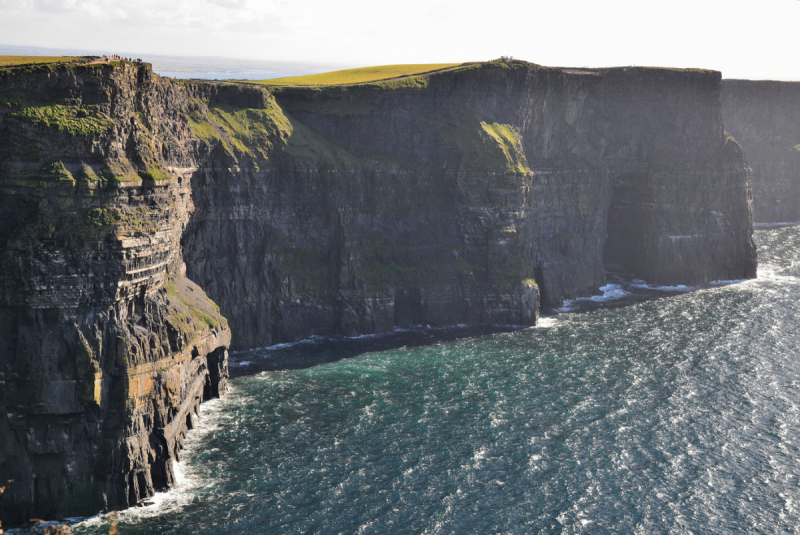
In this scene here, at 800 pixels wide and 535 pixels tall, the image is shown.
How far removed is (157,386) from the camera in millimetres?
70938

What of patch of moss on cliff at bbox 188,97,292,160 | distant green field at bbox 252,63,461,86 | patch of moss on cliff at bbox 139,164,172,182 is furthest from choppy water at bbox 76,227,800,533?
distant green field at bbox 252,63,461,86

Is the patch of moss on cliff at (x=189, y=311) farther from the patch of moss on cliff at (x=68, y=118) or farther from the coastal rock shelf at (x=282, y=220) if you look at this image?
the patch of moss on cliff at (x=68, y=118)

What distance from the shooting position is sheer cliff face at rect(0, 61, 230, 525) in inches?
2530

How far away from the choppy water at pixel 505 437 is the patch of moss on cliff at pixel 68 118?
3311 centimetres

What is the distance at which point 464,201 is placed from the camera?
417 feet

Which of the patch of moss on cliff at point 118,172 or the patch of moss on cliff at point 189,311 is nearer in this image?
the patch of moss on cliff at point 118,172

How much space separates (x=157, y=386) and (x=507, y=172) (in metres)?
75.3

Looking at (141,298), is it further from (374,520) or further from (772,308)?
(772,308)

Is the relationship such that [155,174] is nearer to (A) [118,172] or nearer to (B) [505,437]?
(A) [118,172]

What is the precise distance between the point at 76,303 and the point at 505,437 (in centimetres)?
4465

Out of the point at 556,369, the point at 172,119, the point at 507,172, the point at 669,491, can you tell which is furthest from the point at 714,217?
the point at 172,119

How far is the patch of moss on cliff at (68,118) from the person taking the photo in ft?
216

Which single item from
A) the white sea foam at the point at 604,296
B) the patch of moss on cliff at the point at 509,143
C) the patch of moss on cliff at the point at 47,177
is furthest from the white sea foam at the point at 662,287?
the patch of moss on cliff at the point at 47,177

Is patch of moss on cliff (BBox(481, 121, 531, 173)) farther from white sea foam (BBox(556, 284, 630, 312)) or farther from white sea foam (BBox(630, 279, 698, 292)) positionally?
white sea foam (BBox(630, 279, 698, 292))
